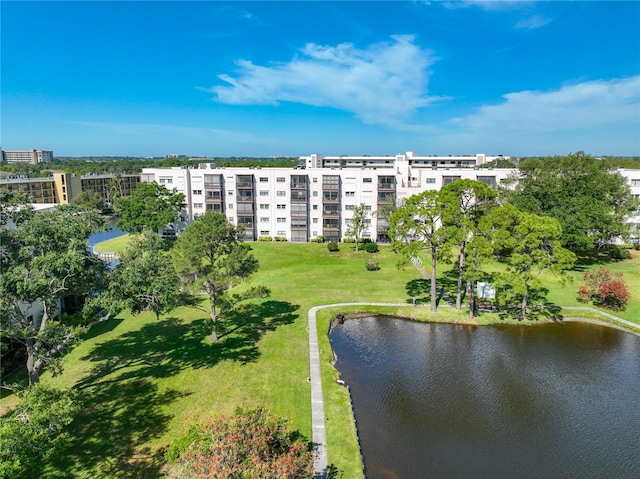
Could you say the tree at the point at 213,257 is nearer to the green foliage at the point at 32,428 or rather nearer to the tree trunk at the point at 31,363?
the tree trunk at the point at 31,363

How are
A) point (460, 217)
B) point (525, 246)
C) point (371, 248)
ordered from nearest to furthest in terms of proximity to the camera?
1. point (525, 246)
2. point (460, 217)
3. point (371, 248)

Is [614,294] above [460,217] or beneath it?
beneath

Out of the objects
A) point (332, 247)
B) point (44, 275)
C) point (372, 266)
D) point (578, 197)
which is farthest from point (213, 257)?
point (578, 197)

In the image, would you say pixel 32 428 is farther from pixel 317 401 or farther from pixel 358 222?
pixel 358 222

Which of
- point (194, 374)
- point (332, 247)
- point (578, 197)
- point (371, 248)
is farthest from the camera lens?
point (332, 247)

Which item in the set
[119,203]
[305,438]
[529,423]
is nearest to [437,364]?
[529,423]

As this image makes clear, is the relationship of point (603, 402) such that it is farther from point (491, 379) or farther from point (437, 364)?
point (437, 364)

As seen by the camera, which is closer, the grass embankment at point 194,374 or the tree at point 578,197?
the grass embankment at point 194,374

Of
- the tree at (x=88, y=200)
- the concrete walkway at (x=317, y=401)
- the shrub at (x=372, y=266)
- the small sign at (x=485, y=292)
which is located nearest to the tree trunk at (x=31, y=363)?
the concrete walkway at (x=317, y=401)
